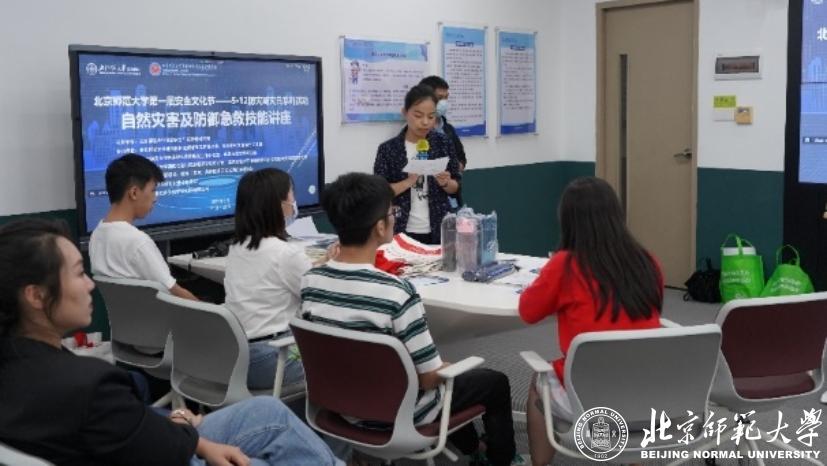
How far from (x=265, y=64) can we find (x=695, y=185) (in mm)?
3131

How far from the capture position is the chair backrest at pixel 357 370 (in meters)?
2.30

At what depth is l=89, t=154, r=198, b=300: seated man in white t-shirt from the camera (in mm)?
3270

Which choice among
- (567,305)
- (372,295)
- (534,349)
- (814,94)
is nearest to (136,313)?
(372,295)

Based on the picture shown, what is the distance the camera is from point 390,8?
541 cm

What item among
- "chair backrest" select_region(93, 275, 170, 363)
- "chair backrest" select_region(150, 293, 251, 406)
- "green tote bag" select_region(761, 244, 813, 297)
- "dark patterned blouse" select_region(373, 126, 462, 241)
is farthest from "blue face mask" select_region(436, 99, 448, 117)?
"chair backrest" select_region(150, 293, 251, 406)

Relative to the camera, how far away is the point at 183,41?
14.4 ft

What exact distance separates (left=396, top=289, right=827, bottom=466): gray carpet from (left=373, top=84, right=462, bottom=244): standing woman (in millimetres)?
629

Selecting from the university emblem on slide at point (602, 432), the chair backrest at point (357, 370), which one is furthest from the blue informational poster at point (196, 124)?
the university emblem on slide at point (602, 432)

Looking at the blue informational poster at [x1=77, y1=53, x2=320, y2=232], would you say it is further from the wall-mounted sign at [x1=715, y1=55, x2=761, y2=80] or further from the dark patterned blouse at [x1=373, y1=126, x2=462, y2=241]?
the wall-mounted sign at [x1=715, y1=55, x2=761, y2=80]

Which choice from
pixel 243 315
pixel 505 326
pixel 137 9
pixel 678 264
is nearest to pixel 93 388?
pixel 243 315

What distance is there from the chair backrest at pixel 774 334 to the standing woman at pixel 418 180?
2190 millimetres

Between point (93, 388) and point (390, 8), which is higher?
point (390, 8)

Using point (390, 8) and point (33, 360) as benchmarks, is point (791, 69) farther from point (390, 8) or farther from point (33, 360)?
point (33, 360)

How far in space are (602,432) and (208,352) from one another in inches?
48.6
